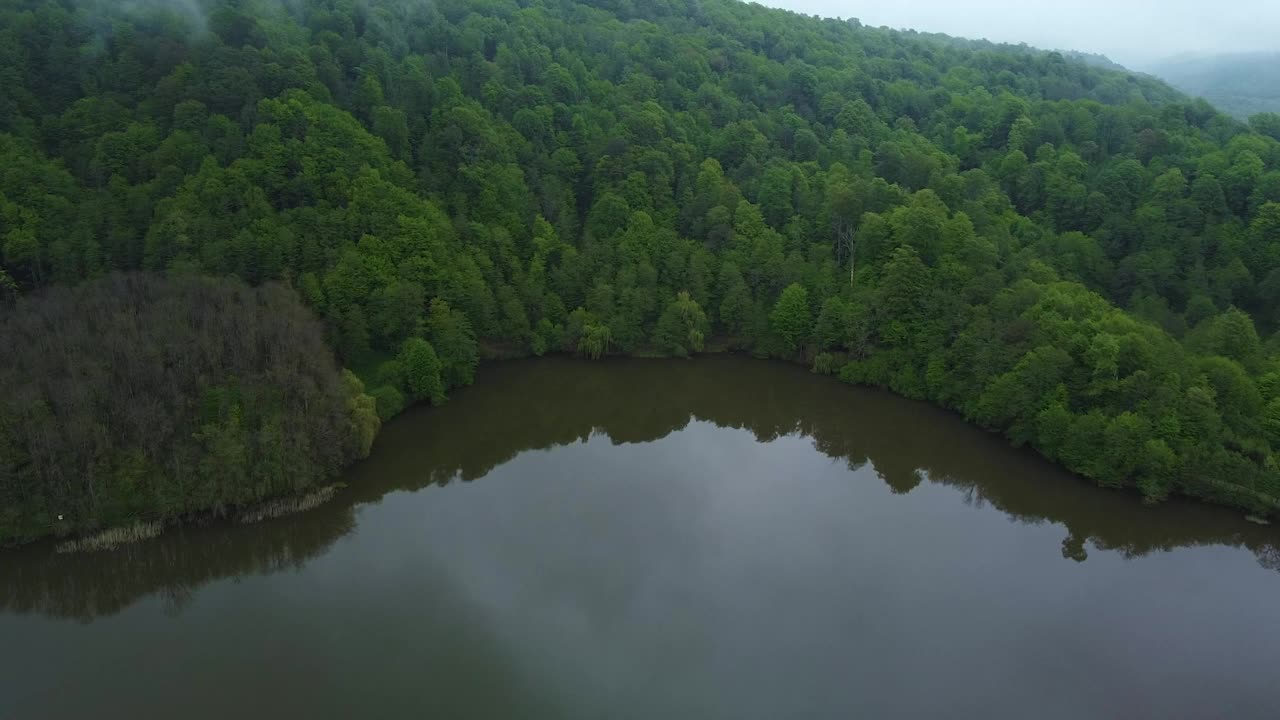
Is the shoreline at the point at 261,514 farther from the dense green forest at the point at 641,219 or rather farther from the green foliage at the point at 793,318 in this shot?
the green foliage at the point at 793,318

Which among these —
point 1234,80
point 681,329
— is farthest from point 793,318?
point 1234,80

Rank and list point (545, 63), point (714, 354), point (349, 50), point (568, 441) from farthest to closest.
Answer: point (545, 63)
point (349, 50)
point (714, 354)
point (568, 441)

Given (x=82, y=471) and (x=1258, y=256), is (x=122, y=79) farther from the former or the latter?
(x=1258, y=256)

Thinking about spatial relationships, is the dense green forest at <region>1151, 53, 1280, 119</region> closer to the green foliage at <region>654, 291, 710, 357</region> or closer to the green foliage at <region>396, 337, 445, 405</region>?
the green foliage at <region>654, 291, 710, 357</region>

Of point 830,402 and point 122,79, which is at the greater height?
point 122,79

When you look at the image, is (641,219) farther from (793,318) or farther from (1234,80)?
(1234,80)

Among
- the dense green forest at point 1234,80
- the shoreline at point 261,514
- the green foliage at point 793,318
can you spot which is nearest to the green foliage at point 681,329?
the green foliage at point 793,318

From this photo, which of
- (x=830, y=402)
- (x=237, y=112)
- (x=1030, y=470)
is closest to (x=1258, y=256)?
(x=1030, y=470)

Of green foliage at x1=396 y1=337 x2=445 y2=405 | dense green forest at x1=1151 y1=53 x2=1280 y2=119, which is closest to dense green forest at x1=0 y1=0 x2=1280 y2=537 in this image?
green foliage at x1=396 y1=337 x2=445 y2=405
